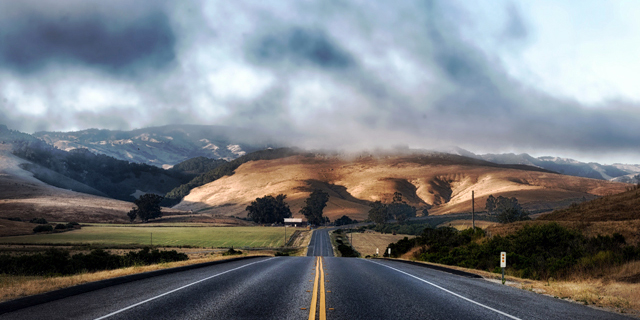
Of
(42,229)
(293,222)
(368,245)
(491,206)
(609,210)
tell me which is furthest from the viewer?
(293,222)

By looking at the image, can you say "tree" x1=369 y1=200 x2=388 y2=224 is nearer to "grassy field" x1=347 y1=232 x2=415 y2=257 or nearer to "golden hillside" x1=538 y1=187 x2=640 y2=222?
"grassy field" x1=347 y1=232 x2=415 y2=257

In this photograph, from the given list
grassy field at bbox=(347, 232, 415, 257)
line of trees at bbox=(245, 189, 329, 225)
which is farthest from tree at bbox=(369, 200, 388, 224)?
grassy field at bbox=(347, 232, 415, 257)

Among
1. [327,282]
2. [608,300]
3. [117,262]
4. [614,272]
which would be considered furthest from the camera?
[117,262]

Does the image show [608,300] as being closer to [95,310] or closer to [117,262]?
[95,310]

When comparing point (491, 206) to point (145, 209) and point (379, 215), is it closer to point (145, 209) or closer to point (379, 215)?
point (379, 215)

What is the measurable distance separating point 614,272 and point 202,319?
18850 mm

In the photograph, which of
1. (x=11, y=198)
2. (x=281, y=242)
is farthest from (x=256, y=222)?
(x=11, y=198)

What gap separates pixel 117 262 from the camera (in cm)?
3969

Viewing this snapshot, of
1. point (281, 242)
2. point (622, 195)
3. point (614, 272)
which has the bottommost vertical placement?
point (281, 242)

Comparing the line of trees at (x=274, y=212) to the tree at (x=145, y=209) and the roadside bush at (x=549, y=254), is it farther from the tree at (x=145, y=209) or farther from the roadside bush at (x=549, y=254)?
the roadside bush at (x=549, y=254)

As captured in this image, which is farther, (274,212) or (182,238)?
(274,212)

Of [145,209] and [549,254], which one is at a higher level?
[549,254]

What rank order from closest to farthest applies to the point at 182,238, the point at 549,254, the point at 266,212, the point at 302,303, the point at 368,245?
the point at 302,303 → the point at 549,254 → the point at 368,245 → the point at 182,238 → the point at 266,212

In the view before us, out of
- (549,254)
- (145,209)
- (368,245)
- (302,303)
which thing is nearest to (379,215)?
(368,245)
